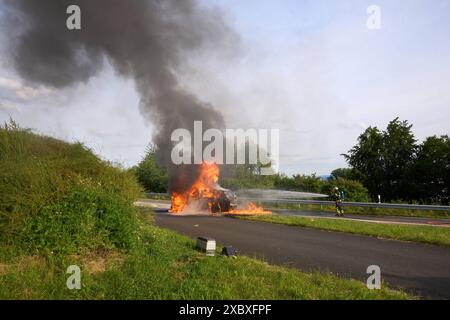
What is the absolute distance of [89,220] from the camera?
22.7 ft

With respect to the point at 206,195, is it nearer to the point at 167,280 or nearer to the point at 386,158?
the point at 167,280

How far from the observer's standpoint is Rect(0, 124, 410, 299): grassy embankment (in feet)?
17.4

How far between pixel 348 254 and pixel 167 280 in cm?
468

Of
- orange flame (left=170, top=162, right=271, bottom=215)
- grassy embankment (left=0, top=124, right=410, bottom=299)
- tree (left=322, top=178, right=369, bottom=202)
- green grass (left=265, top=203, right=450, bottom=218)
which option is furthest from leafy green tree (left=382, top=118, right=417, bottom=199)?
grassy embankment (left=0, top=124, right=410, bottom=299)

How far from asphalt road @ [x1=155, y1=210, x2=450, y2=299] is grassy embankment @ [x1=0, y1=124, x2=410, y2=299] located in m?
0.88

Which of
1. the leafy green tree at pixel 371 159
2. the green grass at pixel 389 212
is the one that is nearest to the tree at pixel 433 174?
the leafy green tree at pixel 371 159

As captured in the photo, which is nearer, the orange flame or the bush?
the bush

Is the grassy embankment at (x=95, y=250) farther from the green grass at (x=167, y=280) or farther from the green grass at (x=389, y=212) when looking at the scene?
the green grass at (x=389, y=212)

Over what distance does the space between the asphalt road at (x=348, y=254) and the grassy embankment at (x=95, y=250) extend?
0.88 metres

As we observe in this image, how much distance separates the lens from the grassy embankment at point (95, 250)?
5312 millimetres

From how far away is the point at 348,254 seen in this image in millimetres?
8602

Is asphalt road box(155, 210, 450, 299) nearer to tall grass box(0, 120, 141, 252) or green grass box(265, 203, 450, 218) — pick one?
tall grass box(0, 120, 141, 252)
